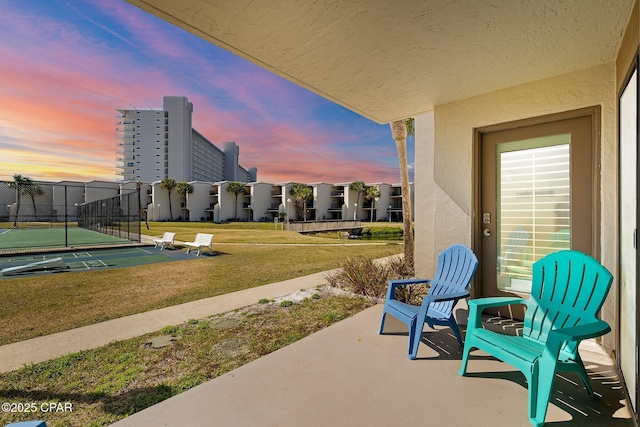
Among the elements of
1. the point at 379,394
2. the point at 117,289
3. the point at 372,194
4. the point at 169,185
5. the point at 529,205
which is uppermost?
the point at 169,185

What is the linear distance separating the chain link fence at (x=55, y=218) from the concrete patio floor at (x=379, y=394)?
45.9ft

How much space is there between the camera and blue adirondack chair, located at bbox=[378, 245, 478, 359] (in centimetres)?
263

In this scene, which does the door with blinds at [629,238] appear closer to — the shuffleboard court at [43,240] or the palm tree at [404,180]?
the palm tree at [404,180]

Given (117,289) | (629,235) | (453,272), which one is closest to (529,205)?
(453,272)

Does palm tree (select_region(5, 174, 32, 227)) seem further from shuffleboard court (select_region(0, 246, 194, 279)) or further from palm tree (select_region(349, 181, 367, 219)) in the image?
palm tree (select_region(349, 181, 367, 219))

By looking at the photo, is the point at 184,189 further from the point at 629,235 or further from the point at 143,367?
the point at 629,235

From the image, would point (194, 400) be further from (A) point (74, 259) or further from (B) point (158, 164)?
(B) point (158, 164)

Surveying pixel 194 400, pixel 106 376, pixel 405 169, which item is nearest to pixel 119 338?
pixel 106 376

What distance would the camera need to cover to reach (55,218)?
671 inches

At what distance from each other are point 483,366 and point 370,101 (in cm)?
338

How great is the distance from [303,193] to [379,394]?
49.9 meters

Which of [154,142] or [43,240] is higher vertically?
[154,142]

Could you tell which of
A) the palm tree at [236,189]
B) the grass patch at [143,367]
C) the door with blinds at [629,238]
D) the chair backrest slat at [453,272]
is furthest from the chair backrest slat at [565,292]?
the palm tree at [236,189]

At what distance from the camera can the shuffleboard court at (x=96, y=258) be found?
8.84 m
